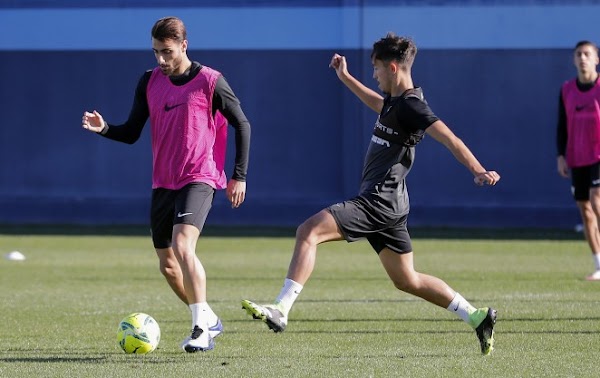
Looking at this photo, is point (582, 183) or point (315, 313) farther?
point (582, 183)

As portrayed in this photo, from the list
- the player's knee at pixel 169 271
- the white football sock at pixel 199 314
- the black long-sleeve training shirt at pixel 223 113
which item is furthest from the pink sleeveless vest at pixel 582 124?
the white football sock at pixel 199 314

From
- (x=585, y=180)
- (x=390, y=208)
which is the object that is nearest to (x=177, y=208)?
(x=390, y=208)

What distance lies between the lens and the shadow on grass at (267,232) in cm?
2172

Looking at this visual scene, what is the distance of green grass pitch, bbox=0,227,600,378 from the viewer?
787 centimetres

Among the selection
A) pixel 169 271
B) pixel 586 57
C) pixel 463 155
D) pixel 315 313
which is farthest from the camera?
pixel 586 57

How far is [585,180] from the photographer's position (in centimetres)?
1385

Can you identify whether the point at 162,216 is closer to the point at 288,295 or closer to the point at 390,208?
the point at 288,295

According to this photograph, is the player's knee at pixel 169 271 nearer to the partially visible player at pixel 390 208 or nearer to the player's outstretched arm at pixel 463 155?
the partially visible player at pixel 390 208

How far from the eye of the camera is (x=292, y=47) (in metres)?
24.7

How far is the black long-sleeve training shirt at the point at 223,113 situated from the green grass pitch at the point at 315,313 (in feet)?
4.28

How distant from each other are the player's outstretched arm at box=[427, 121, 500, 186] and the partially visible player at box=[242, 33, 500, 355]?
0.30 ft

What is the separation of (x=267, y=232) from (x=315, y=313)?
11720 mm

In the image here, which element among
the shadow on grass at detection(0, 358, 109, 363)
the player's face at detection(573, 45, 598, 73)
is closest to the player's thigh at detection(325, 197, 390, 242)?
the shadow on grass at detection(0, 358, 109, 363)

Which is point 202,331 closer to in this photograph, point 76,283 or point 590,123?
point 76,283
